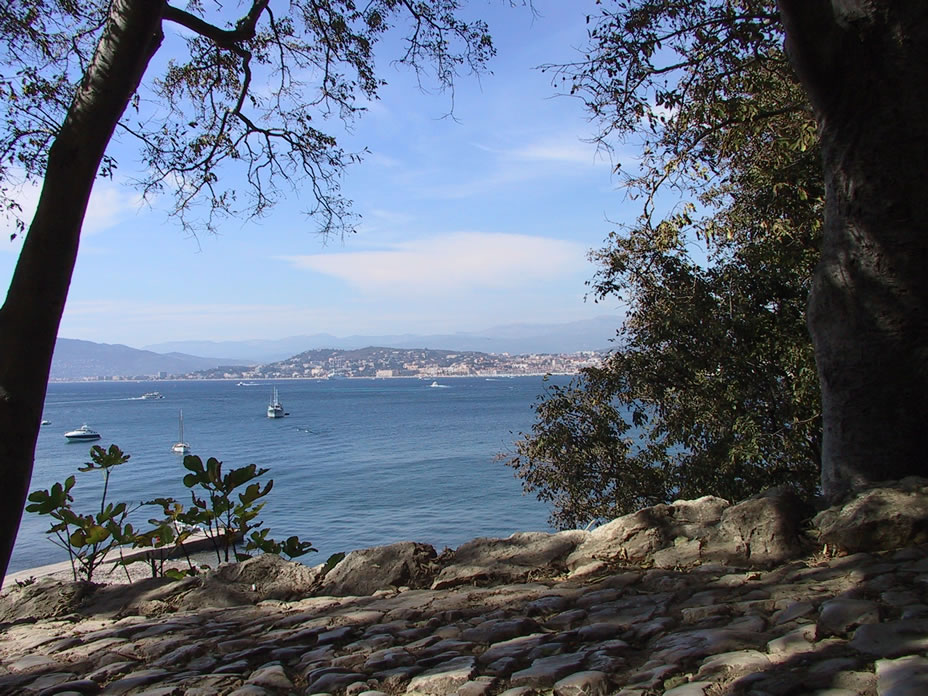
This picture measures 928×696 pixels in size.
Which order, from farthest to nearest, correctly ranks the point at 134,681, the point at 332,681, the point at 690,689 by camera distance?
the point at 134,681 → the point at 332,681 → the point at 690,689

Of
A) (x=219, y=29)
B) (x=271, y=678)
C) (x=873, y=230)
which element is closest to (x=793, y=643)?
(x=271, y=678)

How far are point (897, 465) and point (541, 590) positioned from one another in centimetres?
225

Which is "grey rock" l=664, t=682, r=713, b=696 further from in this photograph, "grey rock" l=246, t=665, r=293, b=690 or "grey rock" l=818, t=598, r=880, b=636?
"grey rock" l=246, t=665, r=293, b=690

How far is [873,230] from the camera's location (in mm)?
4617

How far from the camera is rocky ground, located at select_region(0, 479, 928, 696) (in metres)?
2.76

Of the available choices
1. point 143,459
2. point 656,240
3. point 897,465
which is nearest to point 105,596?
point 897,465

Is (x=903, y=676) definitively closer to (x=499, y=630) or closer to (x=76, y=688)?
(x=499, y=630)

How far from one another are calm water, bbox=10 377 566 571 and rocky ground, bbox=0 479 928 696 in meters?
10.8

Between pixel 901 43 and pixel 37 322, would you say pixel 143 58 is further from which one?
pixel 901 43

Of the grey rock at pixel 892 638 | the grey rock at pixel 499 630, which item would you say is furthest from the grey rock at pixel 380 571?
the grey rock at pixel 892 638

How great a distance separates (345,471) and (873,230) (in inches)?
1466

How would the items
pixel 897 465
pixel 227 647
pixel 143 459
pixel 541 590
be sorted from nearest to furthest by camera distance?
pixel 227 647 → pixel 541 590 → pixel 897 465 → pixel 143 459

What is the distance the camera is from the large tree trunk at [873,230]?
449 centimetres

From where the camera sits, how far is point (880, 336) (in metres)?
4.55
